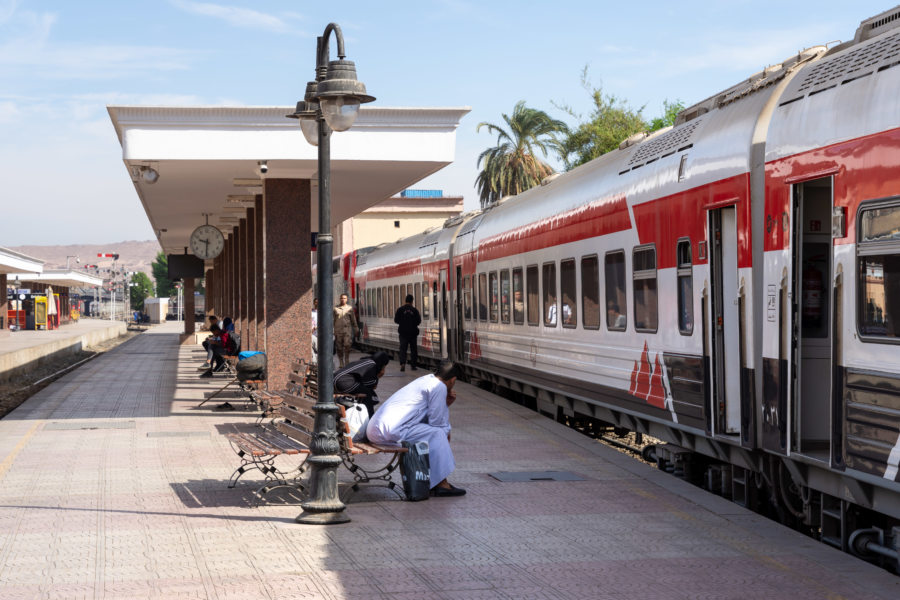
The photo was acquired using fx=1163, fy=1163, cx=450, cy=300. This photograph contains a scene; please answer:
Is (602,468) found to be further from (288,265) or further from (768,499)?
(288,265)

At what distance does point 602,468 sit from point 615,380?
1.57 m

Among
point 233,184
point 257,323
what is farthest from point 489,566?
point 257,323

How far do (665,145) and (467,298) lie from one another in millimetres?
10952

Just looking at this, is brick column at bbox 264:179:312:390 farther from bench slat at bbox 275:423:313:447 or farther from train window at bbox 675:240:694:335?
train window at bbox 675:240:694:335

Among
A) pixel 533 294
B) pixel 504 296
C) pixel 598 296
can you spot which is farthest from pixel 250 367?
pixel 598 296

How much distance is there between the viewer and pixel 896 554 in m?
7.36

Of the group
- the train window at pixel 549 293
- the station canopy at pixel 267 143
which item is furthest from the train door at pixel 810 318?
the station canopy at pixel 267 143

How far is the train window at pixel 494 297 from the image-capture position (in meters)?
19.6

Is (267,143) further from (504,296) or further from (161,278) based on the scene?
(161,278)

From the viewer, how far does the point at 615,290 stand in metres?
12.9

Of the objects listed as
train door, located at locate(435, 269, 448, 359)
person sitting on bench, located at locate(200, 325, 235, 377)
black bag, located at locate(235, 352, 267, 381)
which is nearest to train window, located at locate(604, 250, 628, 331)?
black bag, located at locate(235, 352, 267, 381)

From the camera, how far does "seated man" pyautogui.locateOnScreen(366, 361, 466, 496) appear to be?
33.6 ft

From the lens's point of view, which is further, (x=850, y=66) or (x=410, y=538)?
(x=410, y=538)

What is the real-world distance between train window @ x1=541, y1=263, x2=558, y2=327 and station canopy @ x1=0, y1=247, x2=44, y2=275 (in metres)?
45.8
